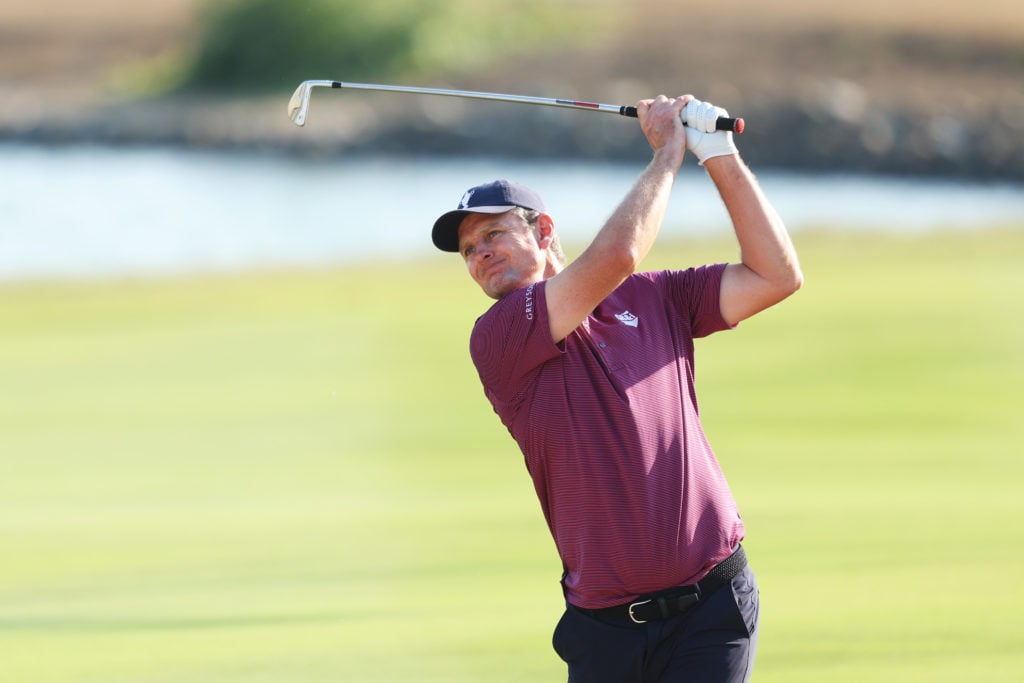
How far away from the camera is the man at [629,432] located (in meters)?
2.75

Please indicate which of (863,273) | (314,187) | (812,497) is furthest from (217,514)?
(314,187)

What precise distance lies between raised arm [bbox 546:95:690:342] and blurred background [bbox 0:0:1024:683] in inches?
70.2

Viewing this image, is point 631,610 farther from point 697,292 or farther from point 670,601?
point 697,292

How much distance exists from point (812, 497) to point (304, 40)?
3784cm

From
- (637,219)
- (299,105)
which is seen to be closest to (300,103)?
(299,105)

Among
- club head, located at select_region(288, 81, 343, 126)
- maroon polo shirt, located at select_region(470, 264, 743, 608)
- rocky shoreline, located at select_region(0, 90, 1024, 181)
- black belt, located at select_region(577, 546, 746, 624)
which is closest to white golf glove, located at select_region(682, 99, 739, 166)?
maroon polo shirt, located at select_region(470, 264, 743, 608)

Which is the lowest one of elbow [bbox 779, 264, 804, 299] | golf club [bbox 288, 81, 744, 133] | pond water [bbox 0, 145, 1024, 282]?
elbow [bbox 779, 264, 804, 299]

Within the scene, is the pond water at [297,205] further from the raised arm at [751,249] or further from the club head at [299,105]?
the raised arm at [751,249]

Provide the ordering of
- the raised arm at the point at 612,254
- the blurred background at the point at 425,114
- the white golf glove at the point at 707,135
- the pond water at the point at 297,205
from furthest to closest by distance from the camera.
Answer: the blurred background at the point at 425,114 < the pond water at the point at 297,205 < the white golf glove at the point at 707,135 < the raised arm at the point at 612,254

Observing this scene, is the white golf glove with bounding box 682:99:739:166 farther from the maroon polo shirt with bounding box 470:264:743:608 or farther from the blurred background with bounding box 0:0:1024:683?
the blurred background with bounding box 0:0:1024:683

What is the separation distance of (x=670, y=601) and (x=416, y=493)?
4.02 m

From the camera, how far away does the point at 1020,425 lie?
7.64 meters

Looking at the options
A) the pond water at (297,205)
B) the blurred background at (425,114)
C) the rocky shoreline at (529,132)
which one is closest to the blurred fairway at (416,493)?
the pond water at (297,205)

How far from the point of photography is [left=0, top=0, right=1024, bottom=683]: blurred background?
4.70 meters
